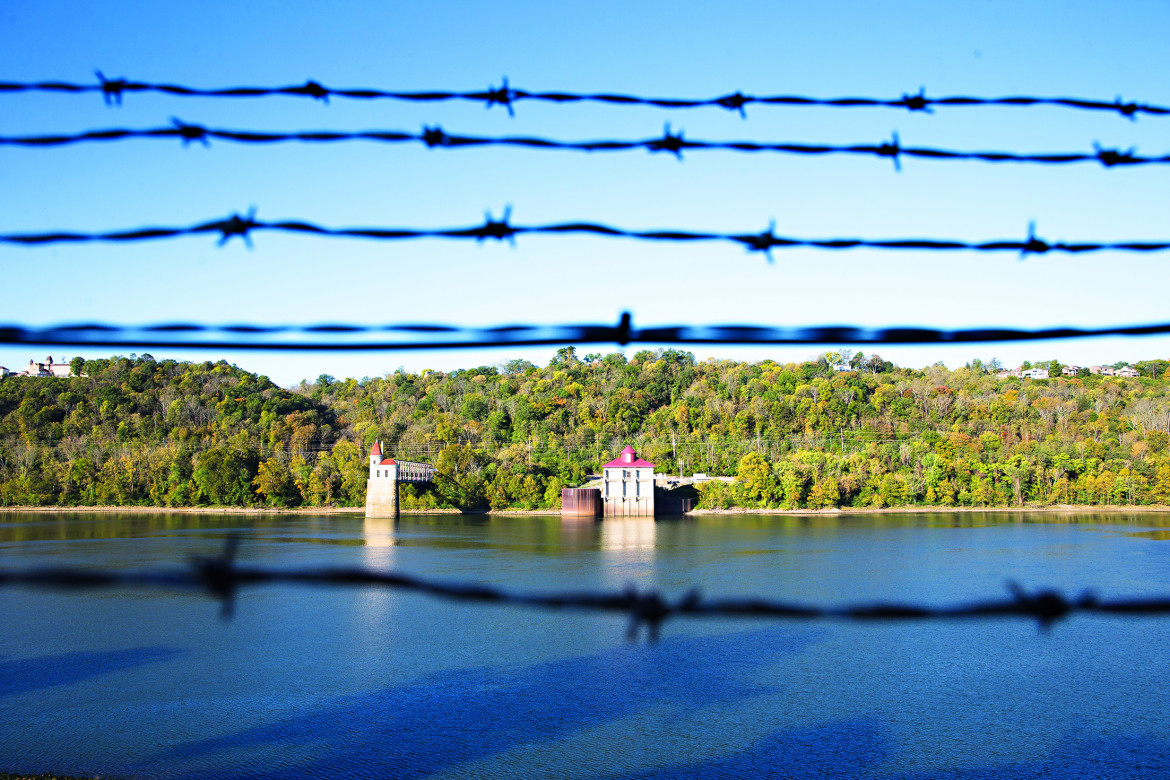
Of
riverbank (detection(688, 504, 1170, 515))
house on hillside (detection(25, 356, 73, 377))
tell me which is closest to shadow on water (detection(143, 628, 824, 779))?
riverbank (detection(688, 504, 1170, 515))

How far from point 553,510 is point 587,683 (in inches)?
1569

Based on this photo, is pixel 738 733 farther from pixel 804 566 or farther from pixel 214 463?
pixel 214 463

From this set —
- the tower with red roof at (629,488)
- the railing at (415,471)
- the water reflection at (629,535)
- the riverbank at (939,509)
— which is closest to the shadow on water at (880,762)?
the water reflection at (629,535)

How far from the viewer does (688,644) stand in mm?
18906

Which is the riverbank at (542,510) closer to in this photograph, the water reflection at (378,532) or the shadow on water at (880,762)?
the water reflection at (378,532)

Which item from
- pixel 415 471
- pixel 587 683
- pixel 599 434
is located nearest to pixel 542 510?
pixel 415 471

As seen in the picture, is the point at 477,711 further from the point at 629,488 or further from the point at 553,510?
the point at 553,510

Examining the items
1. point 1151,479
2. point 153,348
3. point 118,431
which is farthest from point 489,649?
point 118,431

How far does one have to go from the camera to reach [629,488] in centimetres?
5450

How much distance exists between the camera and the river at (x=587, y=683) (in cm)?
1289

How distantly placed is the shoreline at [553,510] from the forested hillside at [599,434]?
0.49 meters

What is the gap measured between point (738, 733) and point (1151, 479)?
5058 centimetres

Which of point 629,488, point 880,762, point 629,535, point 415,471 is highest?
point 415,471

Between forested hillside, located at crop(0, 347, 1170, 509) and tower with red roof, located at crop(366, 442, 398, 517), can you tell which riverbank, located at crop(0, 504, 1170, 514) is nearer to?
forested hillside, located at crop(0, 347, 1170, 509)
